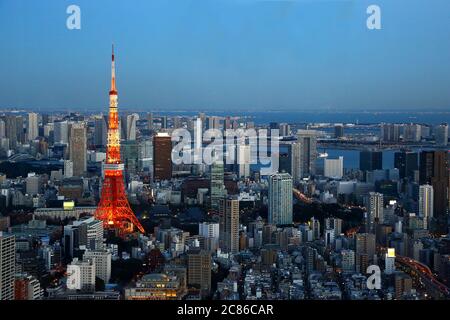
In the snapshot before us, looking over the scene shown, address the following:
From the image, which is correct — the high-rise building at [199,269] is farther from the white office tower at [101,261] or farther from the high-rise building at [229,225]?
the white office tower at [101,261]

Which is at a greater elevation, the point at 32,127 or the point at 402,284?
the point at 32,127

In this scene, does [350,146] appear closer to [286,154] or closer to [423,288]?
[286,154]

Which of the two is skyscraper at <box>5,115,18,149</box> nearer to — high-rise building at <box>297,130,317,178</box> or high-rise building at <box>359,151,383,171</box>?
high-rise building at <box>297,130,317,178</box>

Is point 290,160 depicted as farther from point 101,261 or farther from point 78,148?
point 101,261

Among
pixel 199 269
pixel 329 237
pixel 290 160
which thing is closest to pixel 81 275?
pixel 199 269

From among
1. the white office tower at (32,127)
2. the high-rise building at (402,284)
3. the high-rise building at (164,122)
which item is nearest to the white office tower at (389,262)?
the high-rise building at (402,284)

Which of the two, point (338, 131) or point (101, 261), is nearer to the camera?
point (101, 261)
